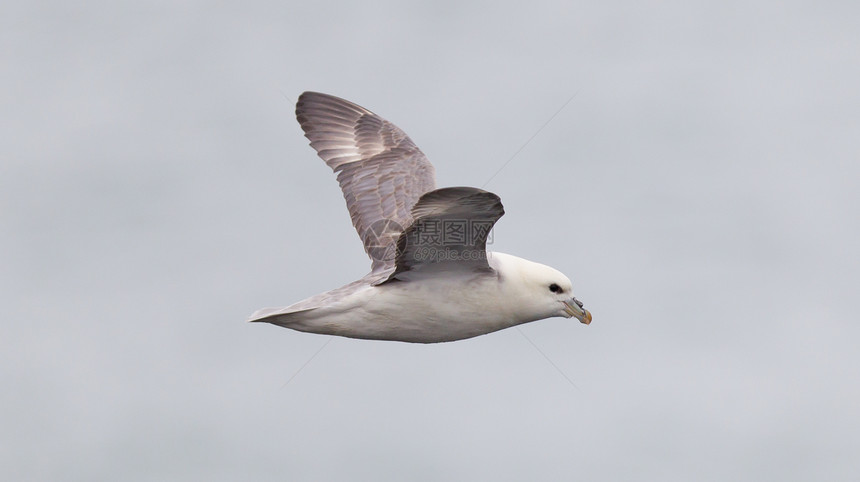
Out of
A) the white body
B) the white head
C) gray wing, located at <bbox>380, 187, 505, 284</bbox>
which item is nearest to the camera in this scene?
gray wing, located at <bbox>380, 187, 505, 284</bbox>

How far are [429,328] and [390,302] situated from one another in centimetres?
45

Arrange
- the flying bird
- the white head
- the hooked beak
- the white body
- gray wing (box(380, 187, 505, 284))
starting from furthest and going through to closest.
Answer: the hooked beak → the white head → the white body → the flying bird → gray wing (box(380, 187, 505, 284))

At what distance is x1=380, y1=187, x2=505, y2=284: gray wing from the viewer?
10.6 meters

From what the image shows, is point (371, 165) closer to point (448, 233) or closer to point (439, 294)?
point (439, 294)

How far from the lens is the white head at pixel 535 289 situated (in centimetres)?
1222

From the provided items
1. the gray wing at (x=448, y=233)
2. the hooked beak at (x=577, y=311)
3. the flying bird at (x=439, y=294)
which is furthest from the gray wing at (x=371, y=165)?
the hooked beak at (x=577, y=311)

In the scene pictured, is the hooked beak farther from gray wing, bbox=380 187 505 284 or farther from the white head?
gray wing, bbox=380 187 505 284

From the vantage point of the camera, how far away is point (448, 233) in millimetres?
11375

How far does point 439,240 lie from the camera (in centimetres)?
1155

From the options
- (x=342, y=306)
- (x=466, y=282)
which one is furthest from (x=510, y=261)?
(x=342, y=306)

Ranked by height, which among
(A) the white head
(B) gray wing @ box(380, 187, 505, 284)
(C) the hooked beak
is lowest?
(C) the hooked beak

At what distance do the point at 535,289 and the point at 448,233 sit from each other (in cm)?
132

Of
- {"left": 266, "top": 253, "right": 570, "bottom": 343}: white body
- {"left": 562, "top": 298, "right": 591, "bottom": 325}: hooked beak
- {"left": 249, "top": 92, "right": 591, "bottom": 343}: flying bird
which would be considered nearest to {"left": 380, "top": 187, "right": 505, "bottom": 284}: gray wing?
{"left": 249, "top": 92, "right": 591, "bottom": 343}: flying bird

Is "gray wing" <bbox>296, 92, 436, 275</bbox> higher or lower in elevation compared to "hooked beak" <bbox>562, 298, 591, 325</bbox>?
higher
